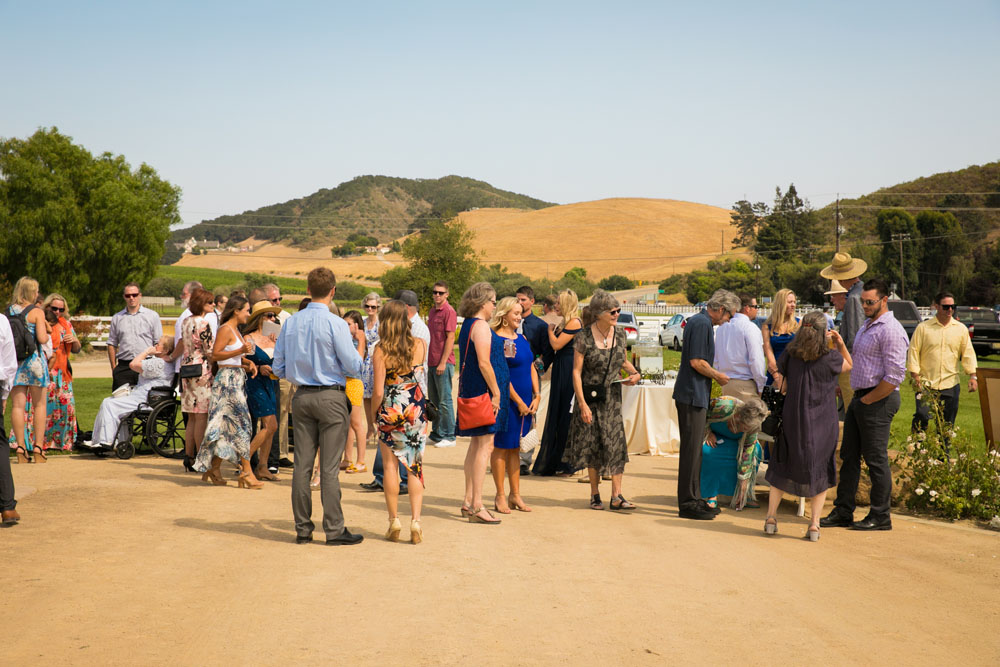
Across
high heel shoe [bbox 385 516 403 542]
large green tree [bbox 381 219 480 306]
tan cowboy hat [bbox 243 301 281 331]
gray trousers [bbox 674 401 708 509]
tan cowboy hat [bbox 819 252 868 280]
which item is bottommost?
high heel shoe [bbox 385 516 403 542]

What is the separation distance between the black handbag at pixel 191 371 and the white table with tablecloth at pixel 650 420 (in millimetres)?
5228

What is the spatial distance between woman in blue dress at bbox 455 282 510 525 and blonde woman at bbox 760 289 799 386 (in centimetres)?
294

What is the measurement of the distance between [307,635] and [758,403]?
4.80 metres

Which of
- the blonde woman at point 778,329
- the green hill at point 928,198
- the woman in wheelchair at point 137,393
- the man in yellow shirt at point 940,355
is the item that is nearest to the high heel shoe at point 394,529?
the blonde woman at point 778,329

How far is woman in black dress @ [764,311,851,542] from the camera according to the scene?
23.1 feet

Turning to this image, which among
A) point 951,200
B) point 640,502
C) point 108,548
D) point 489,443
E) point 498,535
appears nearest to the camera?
point 108,548

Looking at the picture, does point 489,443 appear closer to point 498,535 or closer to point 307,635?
point 498,535

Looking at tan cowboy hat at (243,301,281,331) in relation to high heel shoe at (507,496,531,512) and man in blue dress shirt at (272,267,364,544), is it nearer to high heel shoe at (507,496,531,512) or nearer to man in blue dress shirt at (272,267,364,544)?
man in blue dress shirt at (272,267,364,544)

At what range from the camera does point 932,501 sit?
8.01m

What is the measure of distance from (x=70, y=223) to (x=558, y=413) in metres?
34.2

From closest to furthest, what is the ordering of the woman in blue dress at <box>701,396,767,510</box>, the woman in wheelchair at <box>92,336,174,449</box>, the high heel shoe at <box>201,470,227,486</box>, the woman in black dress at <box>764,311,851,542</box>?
the woman in black dress at <box>764,311,851,542</box> < the woman in blue dress at <box>701,396,767,510</box> < the high heel shoe at <box>201,470,227,486</box> < the woman in wheelchair at <box>92,336,174,449</box>

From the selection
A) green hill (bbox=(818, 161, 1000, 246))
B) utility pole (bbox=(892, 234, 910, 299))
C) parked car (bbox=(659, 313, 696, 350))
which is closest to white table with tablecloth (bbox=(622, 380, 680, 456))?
parked car (bbox=(659, 313, 696, 350))

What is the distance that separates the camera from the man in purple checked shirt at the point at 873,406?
732 cm

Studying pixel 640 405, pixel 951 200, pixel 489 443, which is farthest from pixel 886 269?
pixel 489 443
